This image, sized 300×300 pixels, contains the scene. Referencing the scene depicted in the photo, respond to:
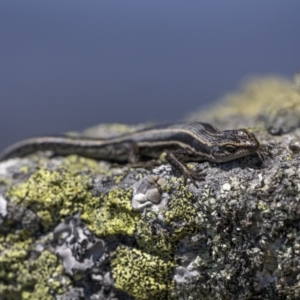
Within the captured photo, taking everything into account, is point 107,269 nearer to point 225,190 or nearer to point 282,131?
point 225,190

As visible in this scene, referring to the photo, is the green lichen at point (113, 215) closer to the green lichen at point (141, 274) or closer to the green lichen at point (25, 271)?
the green lichen at point (141, 274)

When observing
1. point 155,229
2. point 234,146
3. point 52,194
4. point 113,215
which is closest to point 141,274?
point 155,229

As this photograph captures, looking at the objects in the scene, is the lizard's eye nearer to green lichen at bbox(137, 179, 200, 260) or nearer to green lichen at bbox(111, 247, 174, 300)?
green lichen at bbox(137, 179, 200, 260)

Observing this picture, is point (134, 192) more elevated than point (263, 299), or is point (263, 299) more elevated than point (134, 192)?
point (134, 192)

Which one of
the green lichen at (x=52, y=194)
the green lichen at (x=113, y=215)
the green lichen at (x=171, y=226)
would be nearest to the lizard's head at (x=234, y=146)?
the green lichen at (x=171, y=226)

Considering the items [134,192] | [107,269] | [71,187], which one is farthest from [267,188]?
[71,187]

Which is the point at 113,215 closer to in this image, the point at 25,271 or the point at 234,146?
Answer: the point at 25,271
